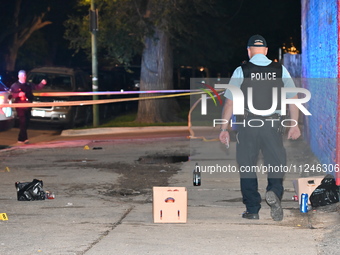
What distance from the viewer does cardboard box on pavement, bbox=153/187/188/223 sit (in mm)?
8570

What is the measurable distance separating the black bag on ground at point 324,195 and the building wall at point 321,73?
99cm

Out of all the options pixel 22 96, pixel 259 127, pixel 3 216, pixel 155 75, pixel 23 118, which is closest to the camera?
pixel 259 127

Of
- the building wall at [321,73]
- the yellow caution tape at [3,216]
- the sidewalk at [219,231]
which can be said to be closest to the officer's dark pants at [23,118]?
the building wall at [321,73]

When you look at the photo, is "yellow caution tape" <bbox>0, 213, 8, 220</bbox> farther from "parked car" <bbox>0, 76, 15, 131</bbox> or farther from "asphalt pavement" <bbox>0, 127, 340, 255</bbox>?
"parked car" <bbox>0, 76, 15, 131</bbox>

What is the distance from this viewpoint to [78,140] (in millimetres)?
18844

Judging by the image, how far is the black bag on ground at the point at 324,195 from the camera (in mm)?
9305

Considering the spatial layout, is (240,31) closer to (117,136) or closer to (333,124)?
(117,136)

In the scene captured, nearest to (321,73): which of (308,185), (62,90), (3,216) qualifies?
(308,185)

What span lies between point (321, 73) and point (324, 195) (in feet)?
12.3

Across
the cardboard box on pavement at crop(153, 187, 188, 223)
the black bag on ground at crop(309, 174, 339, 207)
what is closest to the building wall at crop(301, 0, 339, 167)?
the black bag on ground at crop(309, 174, 339, 207)

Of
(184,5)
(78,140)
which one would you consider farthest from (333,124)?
(184,5)

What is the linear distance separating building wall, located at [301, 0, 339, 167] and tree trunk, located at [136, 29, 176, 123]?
9.03 meters

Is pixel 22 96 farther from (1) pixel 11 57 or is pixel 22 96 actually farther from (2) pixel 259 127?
(1) pixel 11 57

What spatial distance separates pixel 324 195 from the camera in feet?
30.6
